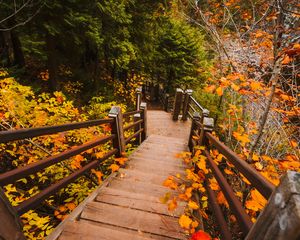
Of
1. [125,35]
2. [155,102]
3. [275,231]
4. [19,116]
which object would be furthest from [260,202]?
[155,102]

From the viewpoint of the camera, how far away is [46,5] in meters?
7.40

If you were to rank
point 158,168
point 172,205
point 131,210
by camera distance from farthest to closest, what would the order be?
point 158,168, point 172,205, point 131,210

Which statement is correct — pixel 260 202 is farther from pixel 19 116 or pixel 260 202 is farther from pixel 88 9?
pixel 88 9

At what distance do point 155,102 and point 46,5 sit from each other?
43.1 feet

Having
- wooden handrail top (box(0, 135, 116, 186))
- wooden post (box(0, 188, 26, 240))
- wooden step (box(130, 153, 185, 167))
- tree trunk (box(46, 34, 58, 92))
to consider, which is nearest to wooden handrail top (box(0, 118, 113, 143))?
wooden handrail top (box(0, 135, 116, 186))

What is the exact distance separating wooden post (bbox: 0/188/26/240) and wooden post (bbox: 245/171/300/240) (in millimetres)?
1889

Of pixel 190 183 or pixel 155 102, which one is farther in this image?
pixel 155 102

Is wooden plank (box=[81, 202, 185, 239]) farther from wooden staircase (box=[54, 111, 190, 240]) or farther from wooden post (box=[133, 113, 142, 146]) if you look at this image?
wooden post (box=[133, 113, 142, 146])

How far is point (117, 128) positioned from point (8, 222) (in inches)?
113

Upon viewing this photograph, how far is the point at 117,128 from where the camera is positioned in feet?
14.9

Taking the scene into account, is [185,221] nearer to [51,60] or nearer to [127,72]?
[51,60]

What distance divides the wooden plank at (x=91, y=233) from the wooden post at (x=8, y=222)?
0.76m

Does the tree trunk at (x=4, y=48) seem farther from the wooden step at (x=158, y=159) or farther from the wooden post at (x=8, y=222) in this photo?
the wooden post at (x=8, y=222)

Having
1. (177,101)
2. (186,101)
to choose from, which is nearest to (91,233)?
(186,101)
